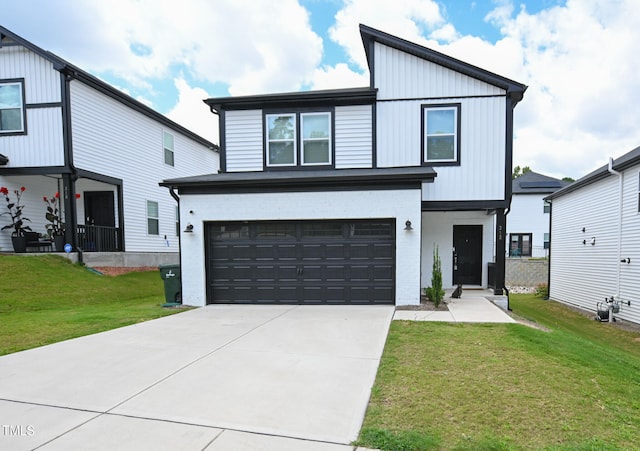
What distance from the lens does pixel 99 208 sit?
582 inches

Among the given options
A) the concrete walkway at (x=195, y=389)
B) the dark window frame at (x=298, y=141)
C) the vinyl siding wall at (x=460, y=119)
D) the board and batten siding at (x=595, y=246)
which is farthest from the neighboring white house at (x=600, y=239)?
the concrete walkway at (x=195, y=389)

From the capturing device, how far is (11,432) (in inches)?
113

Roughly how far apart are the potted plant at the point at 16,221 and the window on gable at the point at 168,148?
621cm

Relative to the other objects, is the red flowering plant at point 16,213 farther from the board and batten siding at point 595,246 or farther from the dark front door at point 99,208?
the board and batten siding at point 595,246

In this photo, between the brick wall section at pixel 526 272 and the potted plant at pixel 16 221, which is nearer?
the potted plant at pixel 16 221

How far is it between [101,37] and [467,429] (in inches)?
666

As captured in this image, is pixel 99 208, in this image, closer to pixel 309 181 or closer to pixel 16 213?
pixel 16 213

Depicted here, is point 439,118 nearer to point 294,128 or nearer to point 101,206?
point 294,128

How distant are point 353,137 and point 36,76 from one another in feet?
36.1

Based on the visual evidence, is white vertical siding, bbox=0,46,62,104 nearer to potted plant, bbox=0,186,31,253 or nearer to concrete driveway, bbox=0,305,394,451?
potted plant, bbox=0,186,31,253

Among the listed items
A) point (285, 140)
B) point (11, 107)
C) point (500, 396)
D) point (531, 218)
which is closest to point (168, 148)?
point (11, 107)

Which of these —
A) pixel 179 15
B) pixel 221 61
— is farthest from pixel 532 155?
pixel 179 15

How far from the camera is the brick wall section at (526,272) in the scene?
1998 cm

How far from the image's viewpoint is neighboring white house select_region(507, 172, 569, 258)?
84.3 feet
